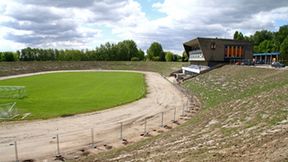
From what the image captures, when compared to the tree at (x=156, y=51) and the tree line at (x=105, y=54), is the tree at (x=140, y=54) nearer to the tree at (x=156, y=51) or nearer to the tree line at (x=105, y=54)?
the tree line at (x=105, y=54)

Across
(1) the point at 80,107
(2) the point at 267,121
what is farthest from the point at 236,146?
(1) the point at 80,107

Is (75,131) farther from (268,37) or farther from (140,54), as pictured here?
(140,54)

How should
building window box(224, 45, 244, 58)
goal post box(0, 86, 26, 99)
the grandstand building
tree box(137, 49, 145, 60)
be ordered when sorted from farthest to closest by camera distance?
tree box(137, 49, 145, 60)
building window box(224, 45, 244, 58)
the grandstand building
goal post box(0, 86, 26, 99)

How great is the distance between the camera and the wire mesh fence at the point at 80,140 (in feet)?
62.1

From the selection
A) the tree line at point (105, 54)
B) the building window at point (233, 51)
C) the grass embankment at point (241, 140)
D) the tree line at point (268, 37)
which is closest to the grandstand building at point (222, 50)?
the building window at point (233, 51)

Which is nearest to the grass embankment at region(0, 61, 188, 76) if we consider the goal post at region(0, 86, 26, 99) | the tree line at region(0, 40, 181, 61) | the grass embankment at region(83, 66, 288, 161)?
the tree line at region(0, 40, 181, 61)

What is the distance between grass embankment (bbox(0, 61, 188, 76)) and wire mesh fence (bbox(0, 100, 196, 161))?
7753cm

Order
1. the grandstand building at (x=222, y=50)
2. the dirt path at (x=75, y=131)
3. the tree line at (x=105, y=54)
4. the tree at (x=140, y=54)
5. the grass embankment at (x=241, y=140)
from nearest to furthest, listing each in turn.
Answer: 1. the grass embankment at (x=241, y=140)
2. the dirt path at (x=75, y=131)
3. the grandstand building at (x=222, y=50)
4. the tree line at (x=105, y=54)
5. the tree at (x=140, y=54)

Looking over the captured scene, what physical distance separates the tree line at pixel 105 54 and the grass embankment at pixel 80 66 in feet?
96.9

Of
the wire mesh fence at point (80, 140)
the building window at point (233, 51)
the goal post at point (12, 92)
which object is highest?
the building window at point (233, 51)

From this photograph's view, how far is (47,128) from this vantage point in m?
25.1

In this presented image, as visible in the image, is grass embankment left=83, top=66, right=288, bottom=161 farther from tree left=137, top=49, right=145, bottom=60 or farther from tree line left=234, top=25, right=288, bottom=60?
tree left=137, top=49, right=145, bottom=60

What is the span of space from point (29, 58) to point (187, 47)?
112617 mm

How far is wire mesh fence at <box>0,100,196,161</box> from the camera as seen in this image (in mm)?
18938
